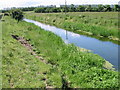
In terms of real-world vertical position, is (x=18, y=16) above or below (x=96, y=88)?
above

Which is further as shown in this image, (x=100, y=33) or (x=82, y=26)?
(x=82, y=26)

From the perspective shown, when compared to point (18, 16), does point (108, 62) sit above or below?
below

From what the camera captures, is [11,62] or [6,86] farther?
[11,62]

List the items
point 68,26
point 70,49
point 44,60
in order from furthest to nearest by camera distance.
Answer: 1. point 68,26
2. point 70,49
3. point 44,60

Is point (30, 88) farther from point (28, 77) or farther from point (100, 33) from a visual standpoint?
point (100, 33)

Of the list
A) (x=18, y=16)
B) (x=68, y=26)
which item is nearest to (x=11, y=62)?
(x=68, y=26)

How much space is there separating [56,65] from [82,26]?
28395mm

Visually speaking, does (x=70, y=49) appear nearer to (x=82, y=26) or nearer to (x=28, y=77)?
(x=28, y=77)

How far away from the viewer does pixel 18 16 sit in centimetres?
5606

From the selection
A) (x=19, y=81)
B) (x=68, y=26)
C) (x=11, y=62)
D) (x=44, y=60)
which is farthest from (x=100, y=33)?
(x=19, y=81)

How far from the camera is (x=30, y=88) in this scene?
12.1 m

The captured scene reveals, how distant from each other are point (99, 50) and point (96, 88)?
1342 centimetres

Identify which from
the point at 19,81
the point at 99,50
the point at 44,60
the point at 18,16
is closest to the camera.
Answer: the point at 19,81

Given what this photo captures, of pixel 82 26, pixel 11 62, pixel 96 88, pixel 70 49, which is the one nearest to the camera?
pixel 96 88
